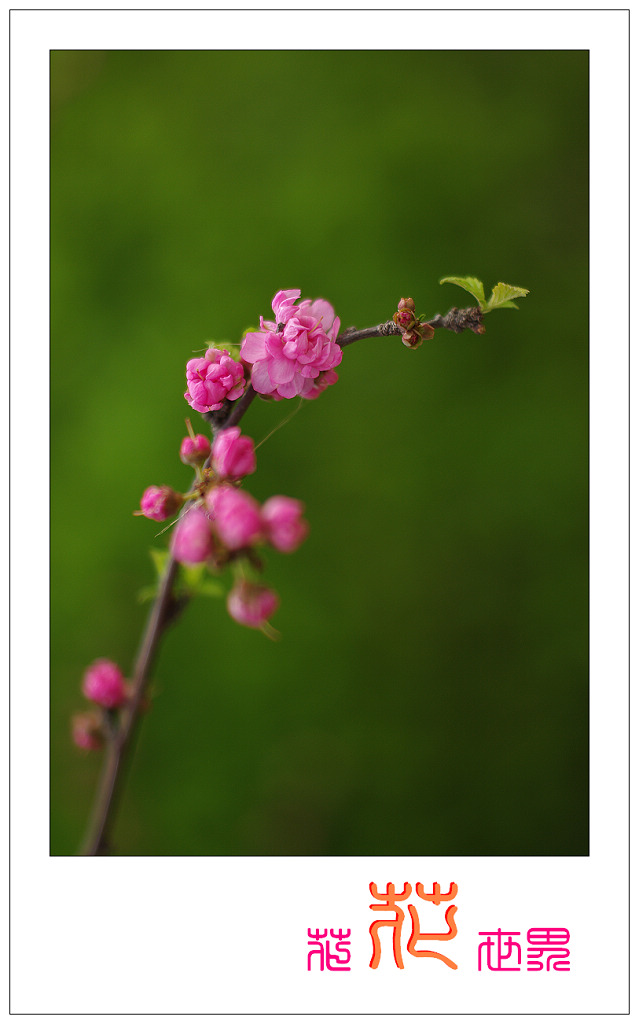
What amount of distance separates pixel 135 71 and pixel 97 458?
0.88 metres

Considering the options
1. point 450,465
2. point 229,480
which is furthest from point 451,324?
point 450,465

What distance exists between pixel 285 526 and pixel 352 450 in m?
1.08

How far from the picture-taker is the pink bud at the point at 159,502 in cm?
60

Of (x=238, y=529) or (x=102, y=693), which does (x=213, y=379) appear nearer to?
(x=238, y=529)

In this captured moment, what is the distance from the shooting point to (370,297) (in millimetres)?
1485

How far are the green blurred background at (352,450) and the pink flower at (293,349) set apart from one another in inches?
34.8

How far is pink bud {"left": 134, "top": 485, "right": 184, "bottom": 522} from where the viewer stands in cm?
60

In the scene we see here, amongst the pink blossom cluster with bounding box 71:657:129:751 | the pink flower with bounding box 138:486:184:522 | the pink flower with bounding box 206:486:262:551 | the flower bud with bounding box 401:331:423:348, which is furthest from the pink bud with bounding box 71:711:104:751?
the flower bud with bounding box 401:331:423:348

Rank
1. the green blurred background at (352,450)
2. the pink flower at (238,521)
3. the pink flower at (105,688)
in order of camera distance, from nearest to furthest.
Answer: the pink flower at (238,521)
the pink flower at (105,688)
the green blurred background at (352,450)
